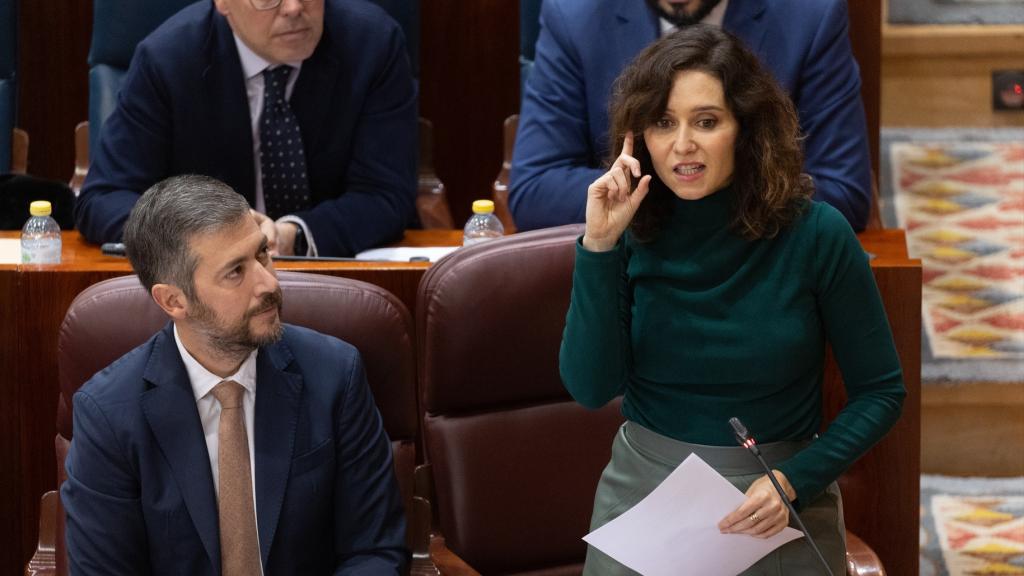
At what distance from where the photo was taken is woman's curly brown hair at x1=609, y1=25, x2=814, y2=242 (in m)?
1.05

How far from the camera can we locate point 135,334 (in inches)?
51.6

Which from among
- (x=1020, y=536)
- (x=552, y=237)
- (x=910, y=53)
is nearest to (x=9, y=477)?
(x=552, y=237)

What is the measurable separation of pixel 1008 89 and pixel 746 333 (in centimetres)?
170

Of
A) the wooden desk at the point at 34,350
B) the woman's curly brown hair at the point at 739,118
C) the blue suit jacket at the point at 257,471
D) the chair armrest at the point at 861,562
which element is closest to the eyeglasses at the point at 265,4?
the wooden desk at the point at 34,350

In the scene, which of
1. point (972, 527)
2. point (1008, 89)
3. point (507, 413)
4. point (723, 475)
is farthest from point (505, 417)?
point (1008, 89)

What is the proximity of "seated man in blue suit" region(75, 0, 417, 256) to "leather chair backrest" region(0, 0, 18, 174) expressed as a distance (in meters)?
0.41

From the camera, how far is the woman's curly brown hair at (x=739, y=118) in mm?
1055

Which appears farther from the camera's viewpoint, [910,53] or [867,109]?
[910,53]

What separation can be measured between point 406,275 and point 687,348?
0.49 meters

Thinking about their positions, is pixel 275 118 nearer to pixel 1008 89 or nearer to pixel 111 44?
pixel 111 44

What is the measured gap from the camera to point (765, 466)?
987 millimetres

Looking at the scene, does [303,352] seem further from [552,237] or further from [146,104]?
[146,104]

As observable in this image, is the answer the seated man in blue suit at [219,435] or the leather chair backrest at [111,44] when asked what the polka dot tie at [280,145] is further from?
the seated man in blue suit at [219,435]

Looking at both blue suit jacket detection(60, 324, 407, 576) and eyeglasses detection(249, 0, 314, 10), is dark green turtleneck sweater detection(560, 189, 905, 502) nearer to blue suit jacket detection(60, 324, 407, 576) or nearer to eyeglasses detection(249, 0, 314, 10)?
blue suit jacket detection(60, 324, 407, 576)
